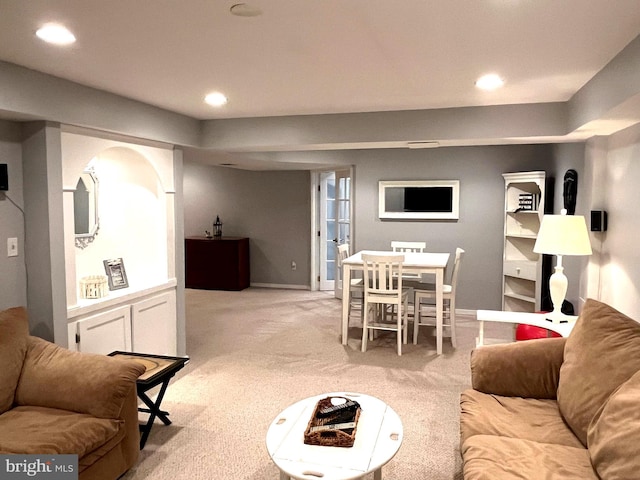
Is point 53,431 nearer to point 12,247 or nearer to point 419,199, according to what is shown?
point 12,247

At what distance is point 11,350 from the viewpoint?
2.51 m

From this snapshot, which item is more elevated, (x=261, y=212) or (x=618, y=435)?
(x=261, y=212)

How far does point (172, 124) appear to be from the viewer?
413 cm


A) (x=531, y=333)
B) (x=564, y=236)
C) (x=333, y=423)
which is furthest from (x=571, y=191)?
(x=333, y=423)

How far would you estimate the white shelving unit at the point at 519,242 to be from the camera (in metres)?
5.65

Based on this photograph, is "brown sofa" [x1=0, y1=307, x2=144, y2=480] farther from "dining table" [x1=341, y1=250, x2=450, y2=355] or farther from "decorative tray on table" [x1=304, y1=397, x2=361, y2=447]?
"dining table" [x1=341, y1=250, x2=450, y2=355]

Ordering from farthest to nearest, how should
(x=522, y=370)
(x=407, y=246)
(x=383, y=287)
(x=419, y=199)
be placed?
(x=419, y=199), (x=407, y=246), (x=383, y=287), (x=522, y=370)

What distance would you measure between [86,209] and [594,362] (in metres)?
3.45

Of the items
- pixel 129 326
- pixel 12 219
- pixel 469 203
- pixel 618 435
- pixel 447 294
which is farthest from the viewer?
pixel 469 203

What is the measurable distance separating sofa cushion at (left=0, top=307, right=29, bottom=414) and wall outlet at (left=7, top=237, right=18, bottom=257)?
0.50 metres

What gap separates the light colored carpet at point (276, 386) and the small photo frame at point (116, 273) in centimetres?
90

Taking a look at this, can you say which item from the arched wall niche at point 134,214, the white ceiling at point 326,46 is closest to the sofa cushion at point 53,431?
the arched wall niche at point 134,214

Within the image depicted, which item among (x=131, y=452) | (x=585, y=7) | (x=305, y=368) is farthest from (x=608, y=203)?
(x=131, y=452)

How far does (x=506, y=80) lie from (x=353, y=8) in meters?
1.56
